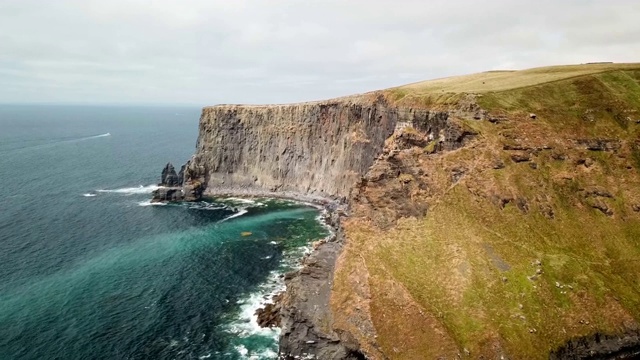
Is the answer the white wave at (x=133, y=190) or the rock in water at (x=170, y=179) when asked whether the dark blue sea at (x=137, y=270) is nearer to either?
the white wave at (x=133, y=190)

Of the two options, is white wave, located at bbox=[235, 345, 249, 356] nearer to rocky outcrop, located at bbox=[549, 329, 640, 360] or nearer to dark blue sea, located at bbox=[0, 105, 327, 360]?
dark blue sea, located at bbox=[0, 105, 327, 360]

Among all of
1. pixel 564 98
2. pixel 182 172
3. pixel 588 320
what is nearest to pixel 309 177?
pixel 182 172

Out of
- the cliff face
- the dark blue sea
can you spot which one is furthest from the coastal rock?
the cliff face

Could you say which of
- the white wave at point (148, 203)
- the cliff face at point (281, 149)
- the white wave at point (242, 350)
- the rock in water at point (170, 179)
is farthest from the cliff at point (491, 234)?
the rock in water at point (170, 179)

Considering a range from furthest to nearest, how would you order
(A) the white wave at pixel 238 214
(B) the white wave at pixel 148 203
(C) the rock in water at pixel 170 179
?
(C) the rock in water at pixel 170 179 < (B) the white wave at pixel 148 203 < (A) the white wave at pixel 238 214

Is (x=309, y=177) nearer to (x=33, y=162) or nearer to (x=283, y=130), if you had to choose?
(x=283, y=130)

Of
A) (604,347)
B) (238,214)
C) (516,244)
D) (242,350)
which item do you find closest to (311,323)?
(242,350)

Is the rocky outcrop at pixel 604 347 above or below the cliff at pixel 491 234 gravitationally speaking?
below

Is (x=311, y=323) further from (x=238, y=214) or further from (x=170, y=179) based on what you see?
(x=170, y=179)
